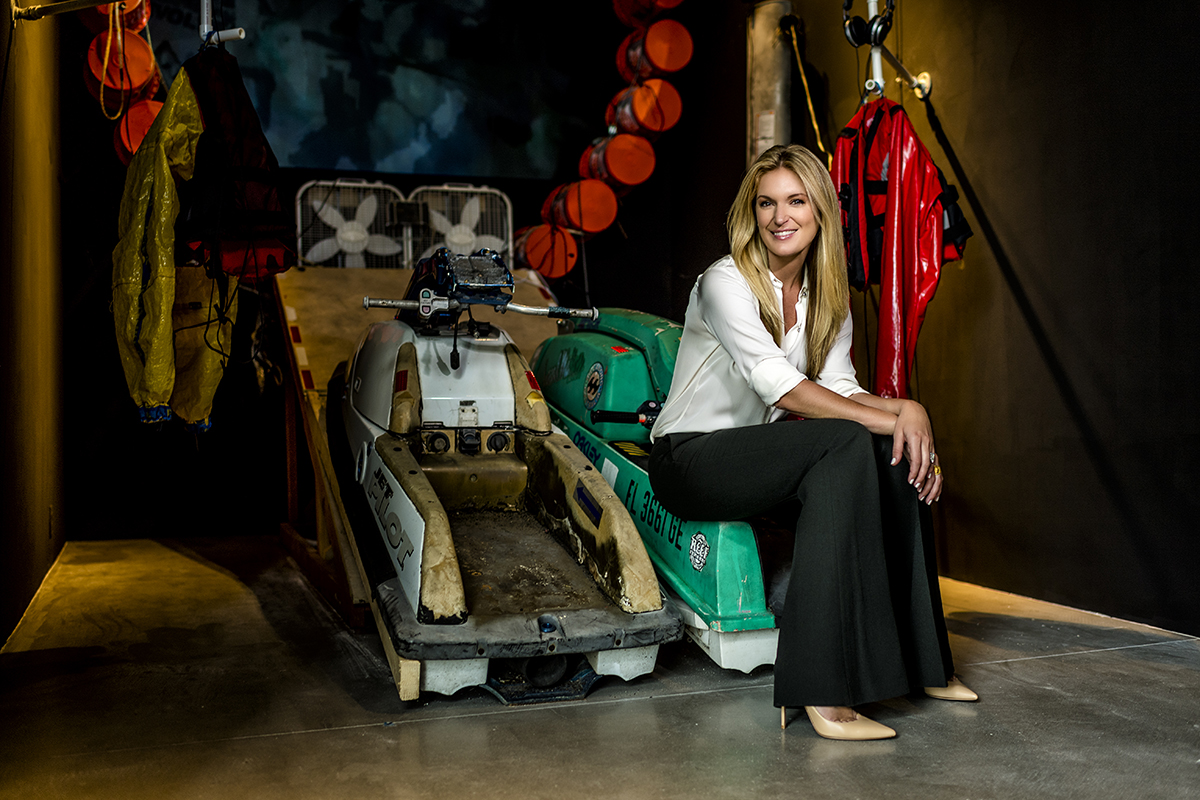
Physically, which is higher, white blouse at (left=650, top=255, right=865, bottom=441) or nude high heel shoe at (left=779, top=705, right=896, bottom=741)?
white blouse at (left=650, top=255, right=865, bottom=441)

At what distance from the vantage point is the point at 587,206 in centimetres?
519

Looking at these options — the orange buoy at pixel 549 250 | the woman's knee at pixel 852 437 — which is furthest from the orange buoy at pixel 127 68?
the woman's knee at pixel 852 437

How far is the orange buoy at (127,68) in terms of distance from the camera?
4.17 meters

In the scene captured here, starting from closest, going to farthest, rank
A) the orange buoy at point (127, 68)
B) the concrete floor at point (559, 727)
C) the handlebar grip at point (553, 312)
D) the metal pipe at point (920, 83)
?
the concrete floor at point (559, 727) → the handlebar grip at point (553, 312) → the metal pipe at point (920, 83) → the orange buoy at point (127, 68)

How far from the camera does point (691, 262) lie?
6.04 m

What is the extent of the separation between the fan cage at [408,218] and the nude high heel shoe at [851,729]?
370cm

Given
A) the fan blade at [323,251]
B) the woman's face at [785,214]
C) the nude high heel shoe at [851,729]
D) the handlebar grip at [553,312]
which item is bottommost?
the nude high heel shoe at [851,729]

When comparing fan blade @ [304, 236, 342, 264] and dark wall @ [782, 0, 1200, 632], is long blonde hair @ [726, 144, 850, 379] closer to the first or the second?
dark wall @ [782, 0, 1200, 632]

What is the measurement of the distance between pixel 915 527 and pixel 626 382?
4.14 ft

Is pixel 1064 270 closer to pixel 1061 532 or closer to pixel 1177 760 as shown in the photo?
pixel 1061 532

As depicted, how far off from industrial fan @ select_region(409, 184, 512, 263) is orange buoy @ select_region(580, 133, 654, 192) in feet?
1.93

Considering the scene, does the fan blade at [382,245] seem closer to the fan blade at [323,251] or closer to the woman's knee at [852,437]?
the fan blade at [323,251]

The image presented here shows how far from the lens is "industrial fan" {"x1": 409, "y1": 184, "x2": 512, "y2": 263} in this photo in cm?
519

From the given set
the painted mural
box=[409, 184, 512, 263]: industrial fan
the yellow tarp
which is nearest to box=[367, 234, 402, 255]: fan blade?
box=[409, 184, 512, 263]: industrial fan
